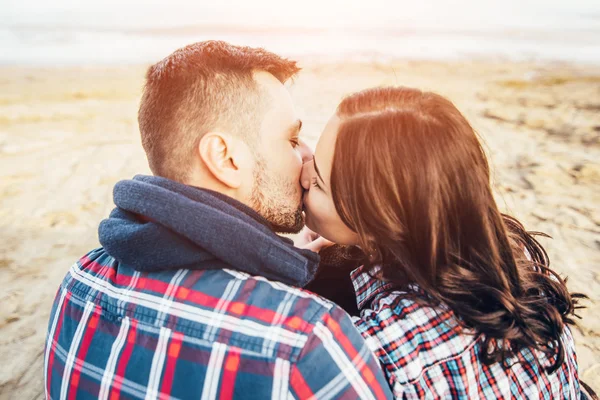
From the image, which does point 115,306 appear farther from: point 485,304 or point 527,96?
point 527,96

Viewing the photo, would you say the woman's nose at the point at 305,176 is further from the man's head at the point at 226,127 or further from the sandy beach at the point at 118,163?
Result: the sandy beach at the point at 118,163

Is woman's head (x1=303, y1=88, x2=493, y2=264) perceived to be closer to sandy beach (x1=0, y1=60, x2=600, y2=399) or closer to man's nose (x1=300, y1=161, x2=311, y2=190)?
man's nose (x1=300, y1=161, x2=311, y2=190)

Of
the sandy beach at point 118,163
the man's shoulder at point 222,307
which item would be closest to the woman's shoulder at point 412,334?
the man's shoulder at point 222,307

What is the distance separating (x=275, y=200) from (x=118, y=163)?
444 centimetres

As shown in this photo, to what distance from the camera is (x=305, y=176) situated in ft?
5.94

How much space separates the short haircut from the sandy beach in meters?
1.14

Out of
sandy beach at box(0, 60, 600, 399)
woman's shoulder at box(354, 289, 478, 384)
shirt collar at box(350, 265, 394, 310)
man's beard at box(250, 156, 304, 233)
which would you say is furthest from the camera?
sandy beach at box(0, 60, 600, 399)

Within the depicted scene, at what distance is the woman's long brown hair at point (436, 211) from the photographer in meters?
1.44

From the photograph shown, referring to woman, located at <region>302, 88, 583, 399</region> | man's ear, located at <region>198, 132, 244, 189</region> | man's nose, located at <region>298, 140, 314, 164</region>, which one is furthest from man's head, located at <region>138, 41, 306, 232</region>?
woman, located at <region>302, 88, 583, 399</region>

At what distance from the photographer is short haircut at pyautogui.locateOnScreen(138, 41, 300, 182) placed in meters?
1.66

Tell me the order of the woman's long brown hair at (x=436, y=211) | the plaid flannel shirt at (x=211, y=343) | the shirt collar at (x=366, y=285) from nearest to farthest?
the plaid flannel shirt at (x=211, y=343)
the woman's long brown hair at (x=436, y=211)
the shirt collar at (x=366, y=285)

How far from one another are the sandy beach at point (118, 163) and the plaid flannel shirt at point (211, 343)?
135cm

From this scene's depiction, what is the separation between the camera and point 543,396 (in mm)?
1478

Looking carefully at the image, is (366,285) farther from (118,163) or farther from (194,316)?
(118,163)
